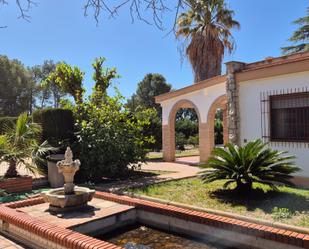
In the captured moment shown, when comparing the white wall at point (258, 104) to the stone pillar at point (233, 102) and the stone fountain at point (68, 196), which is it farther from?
the stone fountain at point (68, 196)

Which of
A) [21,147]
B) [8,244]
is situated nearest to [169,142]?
[21,147]

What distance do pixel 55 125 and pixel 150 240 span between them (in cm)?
714

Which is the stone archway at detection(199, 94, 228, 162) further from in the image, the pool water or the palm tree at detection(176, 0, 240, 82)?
the pool water

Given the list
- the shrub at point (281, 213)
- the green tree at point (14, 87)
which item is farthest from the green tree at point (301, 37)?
the green tree at point (14, 87)

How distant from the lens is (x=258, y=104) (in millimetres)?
10391

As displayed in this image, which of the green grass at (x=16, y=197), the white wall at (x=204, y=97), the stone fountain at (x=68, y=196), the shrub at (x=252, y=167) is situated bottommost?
the green grass at (x=16, y=197)

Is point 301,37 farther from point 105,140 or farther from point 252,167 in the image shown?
point 252,167

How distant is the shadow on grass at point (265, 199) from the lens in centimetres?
701

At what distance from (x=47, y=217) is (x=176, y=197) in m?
3.41

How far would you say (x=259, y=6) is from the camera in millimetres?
3600

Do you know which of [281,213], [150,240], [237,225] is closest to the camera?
[237,225]

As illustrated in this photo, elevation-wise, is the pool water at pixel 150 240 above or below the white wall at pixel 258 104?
below

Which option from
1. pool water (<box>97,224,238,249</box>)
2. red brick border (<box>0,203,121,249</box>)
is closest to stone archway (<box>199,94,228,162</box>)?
pool water (<box>97,224,238,249</box>)

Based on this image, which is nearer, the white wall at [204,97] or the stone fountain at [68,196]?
the stone fountain at [68,196]
